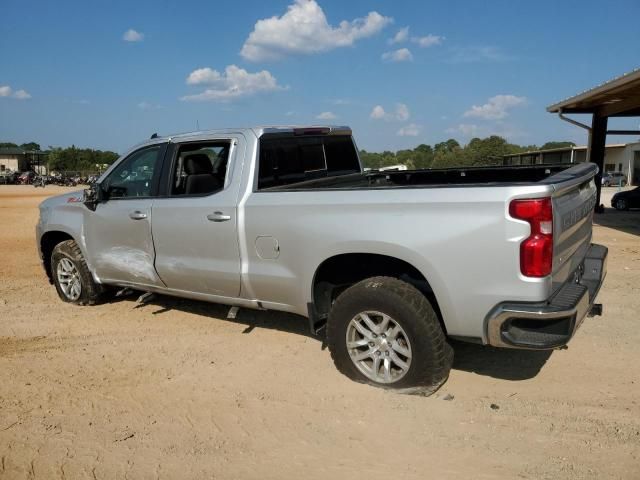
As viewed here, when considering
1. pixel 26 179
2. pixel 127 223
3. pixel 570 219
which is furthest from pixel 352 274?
pixel 26 179

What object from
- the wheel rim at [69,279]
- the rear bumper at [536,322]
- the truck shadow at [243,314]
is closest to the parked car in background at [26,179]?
the wheel rim at [69,279]

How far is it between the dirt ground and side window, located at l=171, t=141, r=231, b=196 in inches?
55.7

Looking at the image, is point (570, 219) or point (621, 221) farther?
point (621, 221)

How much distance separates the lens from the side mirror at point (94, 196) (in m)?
5.42

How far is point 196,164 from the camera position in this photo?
5.05 m

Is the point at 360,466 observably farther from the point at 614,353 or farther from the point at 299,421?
the point at 614,353

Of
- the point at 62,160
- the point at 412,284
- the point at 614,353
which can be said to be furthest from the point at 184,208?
the point at 62,160

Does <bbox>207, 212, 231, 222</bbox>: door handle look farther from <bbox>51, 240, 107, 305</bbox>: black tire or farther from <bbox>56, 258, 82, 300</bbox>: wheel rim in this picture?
<bbox>56, 258, 82, 300</bbox>: wheel rim

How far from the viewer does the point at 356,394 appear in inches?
150

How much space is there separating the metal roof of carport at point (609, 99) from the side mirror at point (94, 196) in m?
11.1

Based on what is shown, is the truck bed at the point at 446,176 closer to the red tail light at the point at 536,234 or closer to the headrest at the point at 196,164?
the headrest at the point at 196,164

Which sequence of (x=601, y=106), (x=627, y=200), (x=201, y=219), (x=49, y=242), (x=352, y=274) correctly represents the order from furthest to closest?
(x=627, y=200)
(x=601, y=106)
(x=49, y=242)
(x=201, y=219)
(x=352, y=274)

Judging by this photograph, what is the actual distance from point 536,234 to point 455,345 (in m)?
2.00

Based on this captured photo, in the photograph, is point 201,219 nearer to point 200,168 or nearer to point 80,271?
point 200,168
